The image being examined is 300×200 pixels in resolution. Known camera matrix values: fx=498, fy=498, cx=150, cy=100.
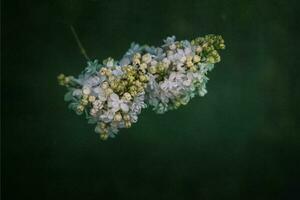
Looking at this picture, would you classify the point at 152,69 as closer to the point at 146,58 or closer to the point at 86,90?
the point at 146,58

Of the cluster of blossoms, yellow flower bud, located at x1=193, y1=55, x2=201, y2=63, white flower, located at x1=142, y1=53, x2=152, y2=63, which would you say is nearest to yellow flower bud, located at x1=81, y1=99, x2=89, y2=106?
the cluster of blossoms

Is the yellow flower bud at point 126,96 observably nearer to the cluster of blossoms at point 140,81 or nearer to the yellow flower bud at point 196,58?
the cluster of blossoms at point 140,81

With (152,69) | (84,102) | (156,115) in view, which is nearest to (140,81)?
(152,69)

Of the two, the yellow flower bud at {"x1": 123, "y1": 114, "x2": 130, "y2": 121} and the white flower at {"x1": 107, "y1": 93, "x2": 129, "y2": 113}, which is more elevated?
the white flower at {"x1": 107, "y1": 93, "x2": 129, "y2": 113}

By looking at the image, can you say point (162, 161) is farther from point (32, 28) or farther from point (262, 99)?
point (32, 28)

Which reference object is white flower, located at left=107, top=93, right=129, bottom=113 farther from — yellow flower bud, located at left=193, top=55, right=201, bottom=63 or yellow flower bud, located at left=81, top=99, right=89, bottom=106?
yellow flower bud, located at left=193, top=55, right=201, bottom=63

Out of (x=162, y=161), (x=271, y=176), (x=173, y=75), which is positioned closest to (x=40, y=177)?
(x=162, y=161)
